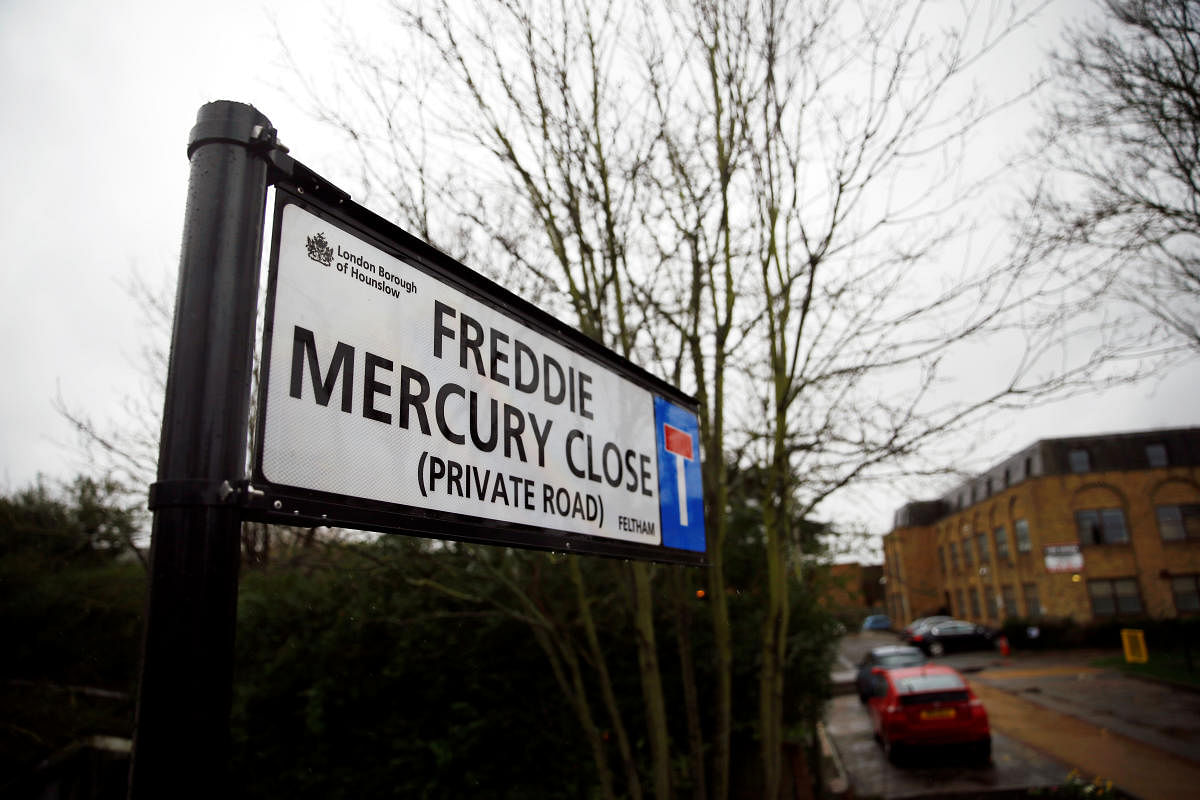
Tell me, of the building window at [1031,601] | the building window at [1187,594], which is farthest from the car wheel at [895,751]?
the building window at [1187,594]

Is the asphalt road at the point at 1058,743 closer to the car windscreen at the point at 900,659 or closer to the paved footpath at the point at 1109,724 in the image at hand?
the paved footpath at the point at 1109,724

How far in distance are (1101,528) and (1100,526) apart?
4.5 inches

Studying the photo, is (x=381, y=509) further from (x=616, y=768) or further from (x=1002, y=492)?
(x=1002, y=492)

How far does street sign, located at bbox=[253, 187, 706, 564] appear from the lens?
3.49 feet

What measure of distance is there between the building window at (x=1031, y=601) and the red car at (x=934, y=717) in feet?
95.2

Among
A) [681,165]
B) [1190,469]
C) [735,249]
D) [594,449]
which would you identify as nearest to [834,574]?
[735,249]

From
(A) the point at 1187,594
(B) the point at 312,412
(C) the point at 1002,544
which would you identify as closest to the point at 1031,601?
(C) the point at 1002,544

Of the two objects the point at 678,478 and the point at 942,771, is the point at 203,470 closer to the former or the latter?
the point at 678,478

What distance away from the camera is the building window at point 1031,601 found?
1446 inches

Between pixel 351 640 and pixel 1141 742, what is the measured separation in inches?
542

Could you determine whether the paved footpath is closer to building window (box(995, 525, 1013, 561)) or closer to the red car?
the red car

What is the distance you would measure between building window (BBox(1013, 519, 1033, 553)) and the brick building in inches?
2.1

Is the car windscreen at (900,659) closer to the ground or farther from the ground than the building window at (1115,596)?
closer to the ground

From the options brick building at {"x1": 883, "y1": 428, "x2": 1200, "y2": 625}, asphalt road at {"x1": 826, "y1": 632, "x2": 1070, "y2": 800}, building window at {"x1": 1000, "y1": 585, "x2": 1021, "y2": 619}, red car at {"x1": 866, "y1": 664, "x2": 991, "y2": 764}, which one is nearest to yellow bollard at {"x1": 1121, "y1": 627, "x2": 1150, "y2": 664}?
asphalt road at {"x1": 826, "y1": 632, "x2": 1070, "y2": 800}
